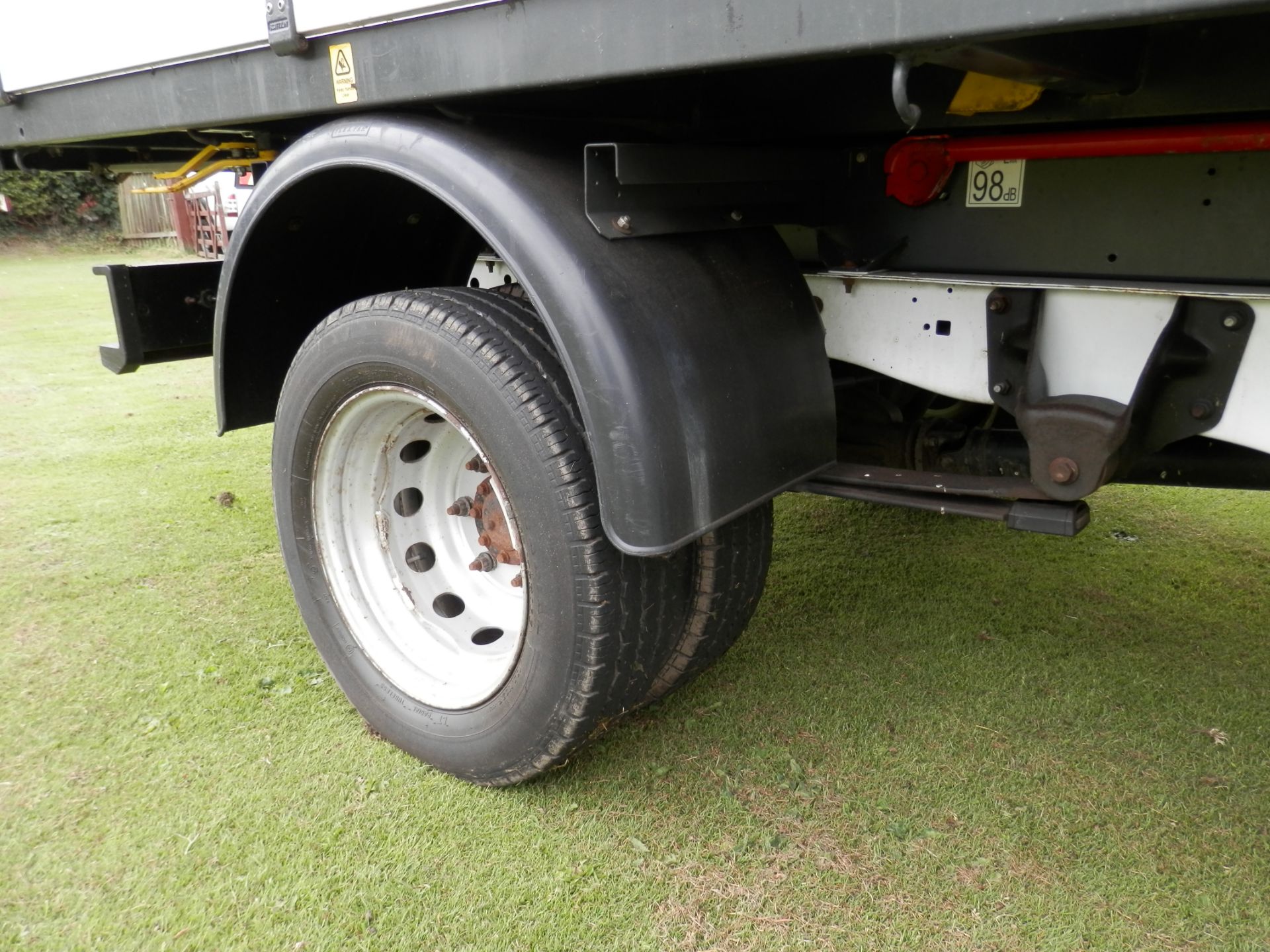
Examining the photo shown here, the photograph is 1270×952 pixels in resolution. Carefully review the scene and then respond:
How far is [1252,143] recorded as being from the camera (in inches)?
58.7

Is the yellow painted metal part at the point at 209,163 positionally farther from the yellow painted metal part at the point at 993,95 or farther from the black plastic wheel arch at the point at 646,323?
the yellow painted metal part at the point at 993,95

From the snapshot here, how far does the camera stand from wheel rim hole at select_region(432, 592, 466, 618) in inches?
98.0

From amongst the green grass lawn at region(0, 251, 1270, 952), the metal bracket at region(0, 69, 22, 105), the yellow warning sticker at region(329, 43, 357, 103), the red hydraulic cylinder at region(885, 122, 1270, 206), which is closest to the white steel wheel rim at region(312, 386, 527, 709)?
the green grass lawn at region(0, 251, 1270, 952)

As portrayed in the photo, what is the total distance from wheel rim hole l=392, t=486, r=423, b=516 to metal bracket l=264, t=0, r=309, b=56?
108cm

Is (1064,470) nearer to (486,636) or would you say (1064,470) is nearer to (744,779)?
(744,779)

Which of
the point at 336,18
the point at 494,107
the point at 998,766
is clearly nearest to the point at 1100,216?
the point at 494,107

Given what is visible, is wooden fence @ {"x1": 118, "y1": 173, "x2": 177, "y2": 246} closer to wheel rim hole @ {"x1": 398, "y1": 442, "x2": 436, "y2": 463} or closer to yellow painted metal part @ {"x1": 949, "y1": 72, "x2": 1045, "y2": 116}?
wheel rim hole @ {"x1": 398, "y1": 442, "x2": 436, "y2": 463}

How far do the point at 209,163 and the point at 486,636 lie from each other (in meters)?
1.69

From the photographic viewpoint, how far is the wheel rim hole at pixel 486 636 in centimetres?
245

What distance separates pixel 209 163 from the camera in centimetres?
289

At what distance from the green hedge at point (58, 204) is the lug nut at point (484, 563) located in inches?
819

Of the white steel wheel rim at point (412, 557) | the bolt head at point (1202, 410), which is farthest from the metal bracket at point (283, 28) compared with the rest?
the bolt head at point (1202, 410)

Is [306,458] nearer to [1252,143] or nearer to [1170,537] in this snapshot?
[1252,143]

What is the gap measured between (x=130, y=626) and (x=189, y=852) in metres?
1.21
